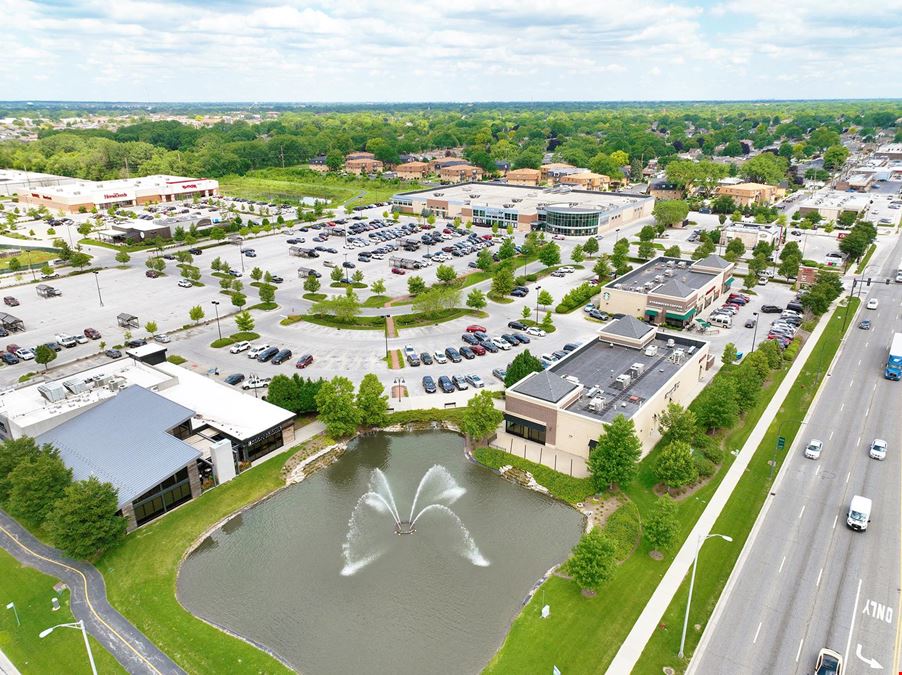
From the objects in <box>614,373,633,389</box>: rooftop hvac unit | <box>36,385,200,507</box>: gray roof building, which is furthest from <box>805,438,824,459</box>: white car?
<box>36,385,200,507</box>: gray roof building

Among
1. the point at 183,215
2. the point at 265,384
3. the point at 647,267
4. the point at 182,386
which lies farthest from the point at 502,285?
the point at 183,215

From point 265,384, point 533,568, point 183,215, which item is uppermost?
point 183,215

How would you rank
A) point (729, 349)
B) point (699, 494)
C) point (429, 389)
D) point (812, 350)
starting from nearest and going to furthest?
point (699, 494)
point (429, 389)
point (729, 349)
point (812, 350)

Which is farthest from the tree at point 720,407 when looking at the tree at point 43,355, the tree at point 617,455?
the tree at point 43,355

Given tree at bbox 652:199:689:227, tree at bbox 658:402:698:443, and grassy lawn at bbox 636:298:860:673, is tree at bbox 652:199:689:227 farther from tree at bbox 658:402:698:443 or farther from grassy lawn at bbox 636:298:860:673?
tree at bbox 658:402:698:443

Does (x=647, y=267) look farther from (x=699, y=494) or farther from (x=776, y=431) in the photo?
(x=699, y=494)

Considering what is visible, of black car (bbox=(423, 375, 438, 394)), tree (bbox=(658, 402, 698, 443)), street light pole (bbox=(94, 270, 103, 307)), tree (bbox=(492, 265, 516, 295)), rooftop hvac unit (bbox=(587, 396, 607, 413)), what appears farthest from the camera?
street light pole (bbox=(94, 270, 103, 307))
